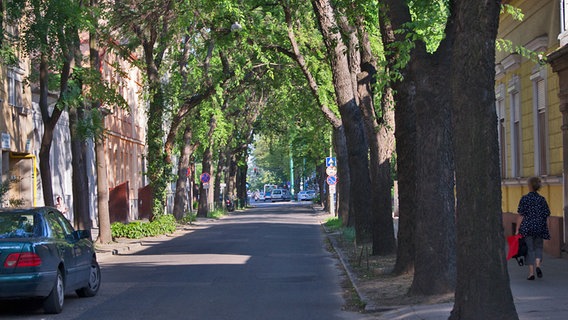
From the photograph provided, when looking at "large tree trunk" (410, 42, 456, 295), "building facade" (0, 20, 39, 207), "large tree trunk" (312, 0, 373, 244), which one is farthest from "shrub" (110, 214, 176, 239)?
"large tree trunk" (410, 42, 456, 295)

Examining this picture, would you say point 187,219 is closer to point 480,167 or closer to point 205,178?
point 205,178

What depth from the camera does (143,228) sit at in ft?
113

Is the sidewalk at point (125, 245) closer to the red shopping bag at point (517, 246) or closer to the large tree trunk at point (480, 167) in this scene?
the red shopping bag at point (517, 246)

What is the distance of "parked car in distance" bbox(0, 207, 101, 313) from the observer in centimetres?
1258

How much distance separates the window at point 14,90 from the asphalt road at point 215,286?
8262 mm

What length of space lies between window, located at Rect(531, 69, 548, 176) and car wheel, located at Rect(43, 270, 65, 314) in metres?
12.5

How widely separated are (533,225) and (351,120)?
9.71 metres

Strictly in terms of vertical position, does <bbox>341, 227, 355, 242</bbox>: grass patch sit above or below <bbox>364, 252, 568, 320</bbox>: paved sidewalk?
below

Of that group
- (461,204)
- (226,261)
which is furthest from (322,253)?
(461,204)

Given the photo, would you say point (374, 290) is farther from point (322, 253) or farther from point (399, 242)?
point (322, 253)

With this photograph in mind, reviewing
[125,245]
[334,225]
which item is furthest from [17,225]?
[334,225]

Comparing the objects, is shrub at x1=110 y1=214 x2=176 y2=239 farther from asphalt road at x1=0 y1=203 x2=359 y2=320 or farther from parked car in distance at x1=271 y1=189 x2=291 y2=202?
parked car in distance at x1=271 y1=189 x2=291 y2=202

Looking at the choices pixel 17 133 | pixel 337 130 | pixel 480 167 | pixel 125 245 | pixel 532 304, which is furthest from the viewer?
pixel 17 133

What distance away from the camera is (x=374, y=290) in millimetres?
15078
